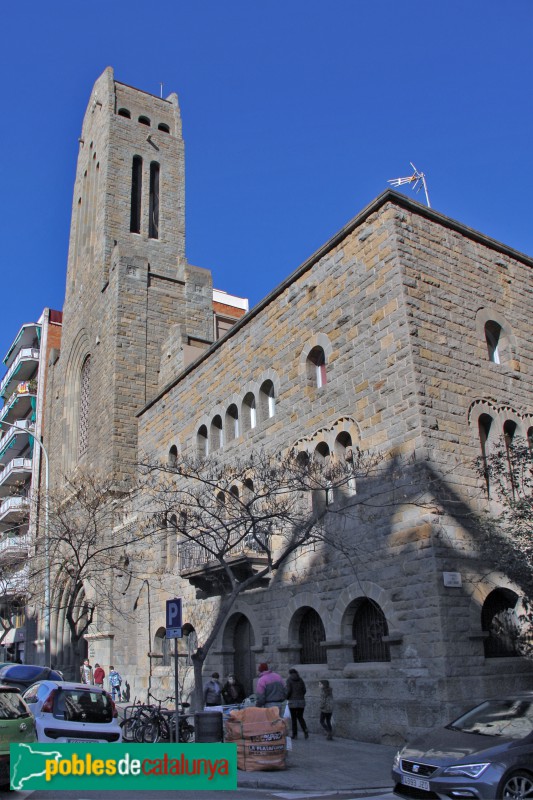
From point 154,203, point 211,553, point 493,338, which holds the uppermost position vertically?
point 154,203

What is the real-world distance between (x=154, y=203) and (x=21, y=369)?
1580cm

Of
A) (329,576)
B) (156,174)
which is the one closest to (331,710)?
(329,576)

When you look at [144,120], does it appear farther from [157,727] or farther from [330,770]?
[330,770]

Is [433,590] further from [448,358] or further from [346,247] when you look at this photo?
[346,247]

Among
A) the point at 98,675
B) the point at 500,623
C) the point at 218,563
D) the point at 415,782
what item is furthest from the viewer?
the point at 98,675

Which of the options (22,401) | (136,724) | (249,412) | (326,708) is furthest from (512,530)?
(22,401)

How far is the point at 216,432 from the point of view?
21312mm

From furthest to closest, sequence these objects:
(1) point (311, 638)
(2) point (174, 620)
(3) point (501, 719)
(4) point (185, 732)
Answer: (1) point (311, 638) < (4) point (185, 732) < (2) point (174, 620) < (3) point (501, 719)

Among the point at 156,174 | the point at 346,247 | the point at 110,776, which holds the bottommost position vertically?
the point at 110,776

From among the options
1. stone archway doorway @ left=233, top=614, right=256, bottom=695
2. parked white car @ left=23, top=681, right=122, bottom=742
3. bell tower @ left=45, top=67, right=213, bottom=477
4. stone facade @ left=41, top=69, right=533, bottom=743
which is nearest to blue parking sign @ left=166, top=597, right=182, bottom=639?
parked white car @ left=23, top=681, right=122, bottom=742

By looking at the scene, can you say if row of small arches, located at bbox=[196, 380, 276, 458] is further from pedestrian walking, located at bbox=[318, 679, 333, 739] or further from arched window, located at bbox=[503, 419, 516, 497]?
pedestrian walking, located at bbox=[318, 679, 333, 739]

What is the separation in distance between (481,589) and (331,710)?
145 inches

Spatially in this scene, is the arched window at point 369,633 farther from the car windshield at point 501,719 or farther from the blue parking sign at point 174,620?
the car windshield at point 501,719

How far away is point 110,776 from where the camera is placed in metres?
9.06
